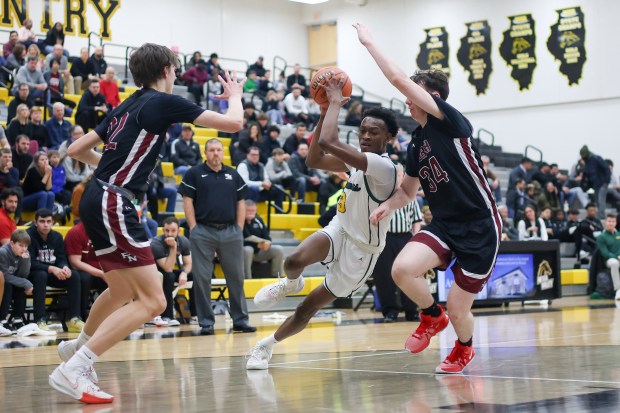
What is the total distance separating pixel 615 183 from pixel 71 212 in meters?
15.8

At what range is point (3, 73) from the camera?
18312mm

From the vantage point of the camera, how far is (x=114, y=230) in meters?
5.21

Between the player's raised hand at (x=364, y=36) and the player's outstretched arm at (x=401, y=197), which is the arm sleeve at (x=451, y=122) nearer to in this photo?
the player's outstretched arm at (x=401, y=197)

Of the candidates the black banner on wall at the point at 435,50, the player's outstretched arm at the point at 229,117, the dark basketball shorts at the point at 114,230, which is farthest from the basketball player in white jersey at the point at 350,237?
the black banner on wall at the point at 435,50

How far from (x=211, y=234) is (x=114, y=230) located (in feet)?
17.1

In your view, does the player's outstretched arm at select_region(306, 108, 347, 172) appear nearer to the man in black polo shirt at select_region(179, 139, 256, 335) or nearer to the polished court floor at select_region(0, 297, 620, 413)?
the polished court floor at select_region(0, 297, 620, 413)

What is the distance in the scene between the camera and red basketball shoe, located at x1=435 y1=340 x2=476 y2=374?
5949mm

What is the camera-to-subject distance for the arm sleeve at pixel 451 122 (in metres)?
5.84

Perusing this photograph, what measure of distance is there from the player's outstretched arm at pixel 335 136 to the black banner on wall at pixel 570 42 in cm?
2217

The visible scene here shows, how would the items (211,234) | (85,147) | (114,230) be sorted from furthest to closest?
(211,234) < (85,147) < (114,230)

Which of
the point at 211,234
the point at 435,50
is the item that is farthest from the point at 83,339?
the point at 435,50

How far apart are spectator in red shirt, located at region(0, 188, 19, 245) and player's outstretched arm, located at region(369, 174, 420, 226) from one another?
6.76m

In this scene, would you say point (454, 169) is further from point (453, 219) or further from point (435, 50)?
point (435, 50)

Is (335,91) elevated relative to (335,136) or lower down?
elevated
